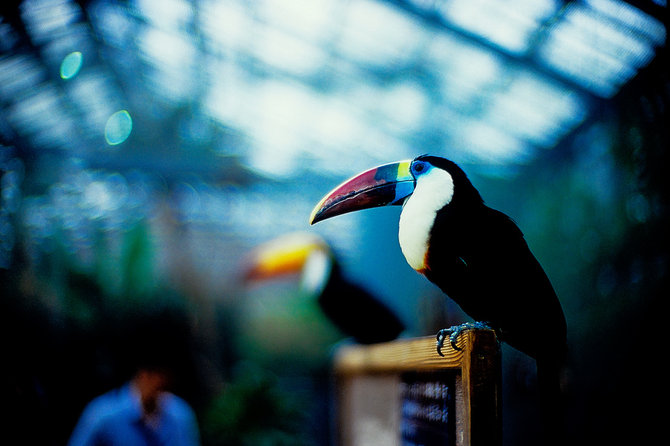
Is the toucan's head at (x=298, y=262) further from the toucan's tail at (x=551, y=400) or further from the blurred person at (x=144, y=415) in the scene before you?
the toucan's tail at (x=551, y=400)

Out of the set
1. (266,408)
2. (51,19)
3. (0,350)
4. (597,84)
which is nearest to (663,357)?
(597,84)

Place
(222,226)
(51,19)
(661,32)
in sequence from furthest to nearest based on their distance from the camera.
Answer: (222,226), (51,19), (661,32)

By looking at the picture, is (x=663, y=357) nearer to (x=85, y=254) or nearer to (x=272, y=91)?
(x=272, y=91)

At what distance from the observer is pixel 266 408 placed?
4.19 meters

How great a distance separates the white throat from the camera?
3.16 ft

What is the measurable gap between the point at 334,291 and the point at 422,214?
2182 millimetres

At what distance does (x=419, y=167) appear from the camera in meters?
1.06

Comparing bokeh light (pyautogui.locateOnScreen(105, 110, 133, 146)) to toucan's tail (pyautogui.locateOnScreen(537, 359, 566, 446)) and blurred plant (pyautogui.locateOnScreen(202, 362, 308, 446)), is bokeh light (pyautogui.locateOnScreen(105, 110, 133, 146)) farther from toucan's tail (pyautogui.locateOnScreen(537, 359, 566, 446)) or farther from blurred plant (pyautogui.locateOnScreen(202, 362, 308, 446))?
toucan's tail (pyautogui.locateOnScreen(537, 359, 566, 446))

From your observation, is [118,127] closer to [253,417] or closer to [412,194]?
[253,417]

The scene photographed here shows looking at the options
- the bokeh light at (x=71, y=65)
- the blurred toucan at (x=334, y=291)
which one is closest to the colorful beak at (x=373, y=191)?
the blurred toucan at (x=334, y=291)

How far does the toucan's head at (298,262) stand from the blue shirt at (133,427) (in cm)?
127

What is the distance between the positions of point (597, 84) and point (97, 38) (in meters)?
3.68

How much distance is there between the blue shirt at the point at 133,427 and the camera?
76.9 inches

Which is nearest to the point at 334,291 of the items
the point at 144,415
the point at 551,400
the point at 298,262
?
the point at 298,262
